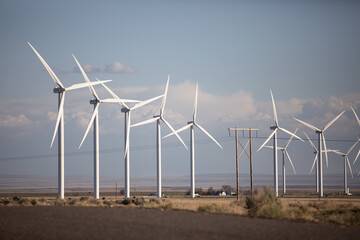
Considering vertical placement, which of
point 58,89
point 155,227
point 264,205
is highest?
point 58,89

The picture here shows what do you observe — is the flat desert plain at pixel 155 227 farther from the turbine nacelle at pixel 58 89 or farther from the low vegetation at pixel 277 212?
the turbine nacelle at pixel 58 89

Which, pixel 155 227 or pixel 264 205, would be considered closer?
pixel 155 227

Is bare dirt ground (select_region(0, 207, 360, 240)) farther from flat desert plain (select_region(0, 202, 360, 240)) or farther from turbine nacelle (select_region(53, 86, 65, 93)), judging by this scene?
turbine nacelle (select_region(53, 86, 65, 93))

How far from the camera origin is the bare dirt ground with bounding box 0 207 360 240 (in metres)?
33.2

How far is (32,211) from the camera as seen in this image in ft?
158

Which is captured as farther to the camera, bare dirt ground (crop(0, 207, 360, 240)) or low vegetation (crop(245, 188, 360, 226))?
low vegetation (crop(245, 188, 360, 226))

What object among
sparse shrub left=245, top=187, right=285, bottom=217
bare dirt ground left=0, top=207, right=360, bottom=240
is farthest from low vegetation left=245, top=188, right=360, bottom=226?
bare dirt ground left=0, top=207, right=360, bottom=240

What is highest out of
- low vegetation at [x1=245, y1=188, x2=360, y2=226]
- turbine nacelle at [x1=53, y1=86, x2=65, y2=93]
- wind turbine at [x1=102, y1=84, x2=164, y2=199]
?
turbine nacelle at [x1=53, y1=86, x2=65, y2=93]

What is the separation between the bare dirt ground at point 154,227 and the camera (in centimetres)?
3316

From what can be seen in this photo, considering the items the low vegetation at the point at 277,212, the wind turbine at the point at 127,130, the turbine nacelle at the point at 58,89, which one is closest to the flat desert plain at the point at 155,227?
the low vegetation at the point at 277,212

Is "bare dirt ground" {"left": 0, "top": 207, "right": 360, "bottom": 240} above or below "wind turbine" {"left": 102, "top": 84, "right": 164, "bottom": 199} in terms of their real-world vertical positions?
below

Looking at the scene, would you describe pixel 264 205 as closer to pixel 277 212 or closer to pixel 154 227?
pixel 277 212

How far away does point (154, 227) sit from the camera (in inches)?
1425

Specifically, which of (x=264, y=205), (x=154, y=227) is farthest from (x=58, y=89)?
(x=154, y=227)
